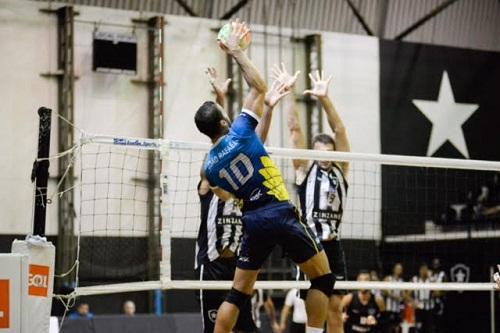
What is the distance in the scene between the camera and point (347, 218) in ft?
73.0

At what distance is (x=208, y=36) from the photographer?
2277 centimetres

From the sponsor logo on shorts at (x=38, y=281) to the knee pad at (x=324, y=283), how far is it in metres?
2.10

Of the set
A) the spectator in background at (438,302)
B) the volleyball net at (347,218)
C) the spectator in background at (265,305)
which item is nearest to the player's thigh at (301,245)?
the volleyball net at (347,218)

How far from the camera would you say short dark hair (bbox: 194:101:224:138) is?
7.39 meters

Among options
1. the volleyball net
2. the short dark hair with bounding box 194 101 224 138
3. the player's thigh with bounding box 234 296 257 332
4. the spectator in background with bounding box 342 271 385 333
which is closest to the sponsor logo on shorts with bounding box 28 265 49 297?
the short dark hair with bounding box 194 101 224 138

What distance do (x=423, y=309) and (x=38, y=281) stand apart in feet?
54.0

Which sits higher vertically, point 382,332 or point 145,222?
point 145,222

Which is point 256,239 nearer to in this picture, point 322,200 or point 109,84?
point 322,200

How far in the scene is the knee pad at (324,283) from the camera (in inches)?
293

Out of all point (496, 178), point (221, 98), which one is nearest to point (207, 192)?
point (221, 98)

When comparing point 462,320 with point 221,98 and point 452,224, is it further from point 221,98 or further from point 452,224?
point 221,98

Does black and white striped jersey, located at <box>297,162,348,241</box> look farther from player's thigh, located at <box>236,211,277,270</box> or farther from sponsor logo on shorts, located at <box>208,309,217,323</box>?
player's thigh, located at <box>236,211,277,270</box>

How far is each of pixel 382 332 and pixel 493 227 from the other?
4.28 metres

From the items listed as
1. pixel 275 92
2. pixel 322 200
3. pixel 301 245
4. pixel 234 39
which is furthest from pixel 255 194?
pixel 322 200
